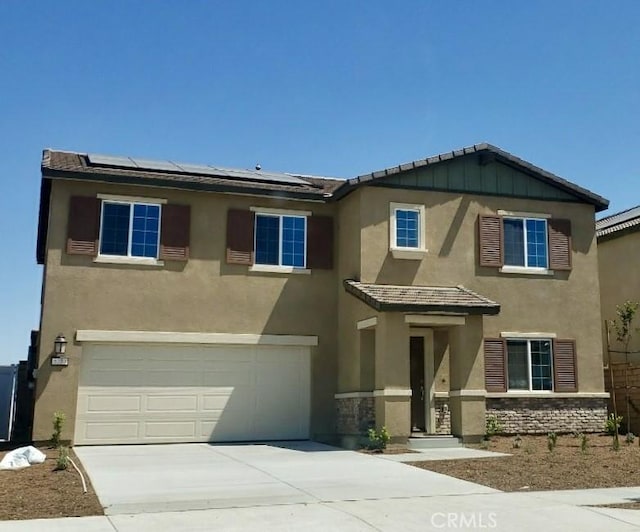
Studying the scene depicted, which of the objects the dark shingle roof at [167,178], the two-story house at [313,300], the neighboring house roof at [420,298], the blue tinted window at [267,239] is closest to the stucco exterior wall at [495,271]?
the two-story house at [313,300]

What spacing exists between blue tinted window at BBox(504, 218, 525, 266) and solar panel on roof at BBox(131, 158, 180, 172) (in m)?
8.38

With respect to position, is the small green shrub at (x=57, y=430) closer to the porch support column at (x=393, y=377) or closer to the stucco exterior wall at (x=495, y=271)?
the porch support column at (x=393, y=377)

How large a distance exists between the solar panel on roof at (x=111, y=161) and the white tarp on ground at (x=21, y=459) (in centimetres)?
718

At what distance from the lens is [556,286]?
19156 mm

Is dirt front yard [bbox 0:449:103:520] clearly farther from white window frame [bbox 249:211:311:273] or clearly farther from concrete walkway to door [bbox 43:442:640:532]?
white window frame [bbox 249:211:311:273]

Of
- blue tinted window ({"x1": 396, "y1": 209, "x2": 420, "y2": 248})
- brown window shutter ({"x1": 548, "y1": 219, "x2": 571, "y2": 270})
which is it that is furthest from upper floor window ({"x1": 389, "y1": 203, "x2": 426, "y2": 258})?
brown window shutter ({"x1": 548, "y1": 219, "x2": 571, "y2": 270})

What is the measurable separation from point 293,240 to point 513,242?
220 inches

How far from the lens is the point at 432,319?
16.5 meters

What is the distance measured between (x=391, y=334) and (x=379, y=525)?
7866 millimetres

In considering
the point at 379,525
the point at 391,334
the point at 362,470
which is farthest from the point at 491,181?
the point at 379,525

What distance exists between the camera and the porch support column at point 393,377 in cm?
1580

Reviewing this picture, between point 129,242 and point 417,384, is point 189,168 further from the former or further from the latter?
point 417,384

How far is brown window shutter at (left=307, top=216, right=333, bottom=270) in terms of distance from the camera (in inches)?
744

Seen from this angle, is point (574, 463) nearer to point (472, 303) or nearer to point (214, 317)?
point (472, 303)
